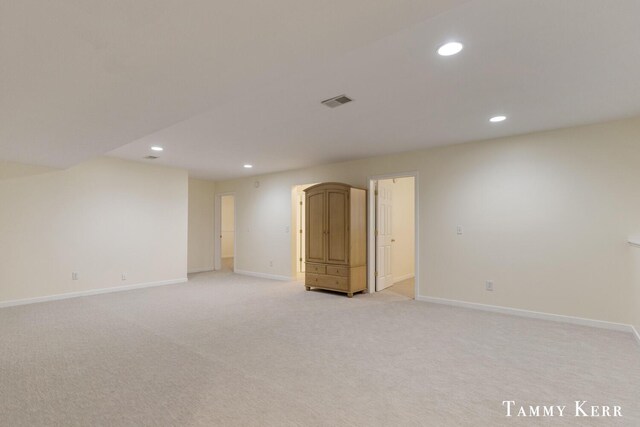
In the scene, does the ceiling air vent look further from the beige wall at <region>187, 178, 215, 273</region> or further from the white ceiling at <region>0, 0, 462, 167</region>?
the beige wall at <region>187, 178, 215, 273</region>

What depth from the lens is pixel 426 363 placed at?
267 centimetres

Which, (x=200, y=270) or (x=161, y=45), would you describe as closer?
(x=161, y=45)

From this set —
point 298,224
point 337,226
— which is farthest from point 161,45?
point 298,224

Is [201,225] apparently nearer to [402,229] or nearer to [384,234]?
[384,234]

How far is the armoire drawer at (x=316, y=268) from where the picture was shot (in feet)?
18.4

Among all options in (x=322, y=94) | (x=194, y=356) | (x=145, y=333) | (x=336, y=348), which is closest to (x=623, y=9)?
(x=322, y=94)

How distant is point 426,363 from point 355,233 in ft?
9.34

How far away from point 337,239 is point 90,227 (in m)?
4.21

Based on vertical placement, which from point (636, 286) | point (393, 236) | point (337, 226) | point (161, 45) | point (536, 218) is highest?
point (161, 45)

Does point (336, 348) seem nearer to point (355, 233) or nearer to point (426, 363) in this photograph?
point (426, 363)

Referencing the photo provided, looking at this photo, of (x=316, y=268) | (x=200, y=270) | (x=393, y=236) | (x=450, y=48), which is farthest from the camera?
(x=200, y=270)

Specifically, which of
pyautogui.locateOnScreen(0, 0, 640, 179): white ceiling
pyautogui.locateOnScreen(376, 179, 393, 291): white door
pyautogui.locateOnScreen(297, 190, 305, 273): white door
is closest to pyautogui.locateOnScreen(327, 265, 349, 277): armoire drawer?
pyautogui.locateOnScreen(376, 179, 393, 291): white door

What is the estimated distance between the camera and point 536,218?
13.1 ft

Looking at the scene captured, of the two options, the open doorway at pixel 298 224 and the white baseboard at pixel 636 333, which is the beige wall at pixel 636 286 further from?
the open doorway at pixel 298 224
